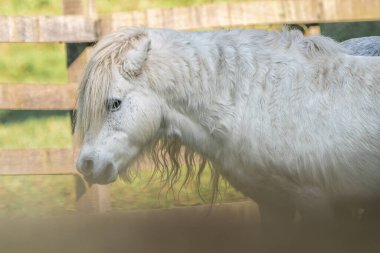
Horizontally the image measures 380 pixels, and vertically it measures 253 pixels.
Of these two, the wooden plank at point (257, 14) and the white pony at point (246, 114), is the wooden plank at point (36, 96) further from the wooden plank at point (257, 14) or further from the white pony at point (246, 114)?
the white pony at point (246, 114)

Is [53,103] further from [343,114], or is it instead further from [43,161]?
[343,114]

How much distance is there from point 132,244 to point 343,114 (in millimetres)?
1698

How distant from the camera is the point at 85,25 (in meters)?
5.39

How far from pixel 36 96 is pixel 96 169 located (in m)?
2.00

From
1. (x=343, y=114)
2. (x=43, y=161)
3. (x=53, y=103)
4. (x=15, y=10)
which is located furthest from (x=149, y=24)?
Result: (x=15, y=10)

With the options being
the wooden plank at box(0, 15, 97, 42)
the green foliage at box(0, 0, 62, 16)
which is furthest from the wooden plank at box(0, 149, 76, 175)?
the green foliage at box(0, 0, 62, 16)

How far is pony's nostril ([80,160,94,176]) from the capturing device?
11.7 ft

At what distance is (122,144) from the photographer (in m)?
3.60

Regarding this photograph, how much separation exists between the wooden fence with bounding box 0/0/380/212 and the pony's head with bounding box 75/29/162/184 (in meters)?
1.62

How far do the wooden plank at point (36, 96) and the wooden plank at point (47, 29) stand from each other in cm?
32

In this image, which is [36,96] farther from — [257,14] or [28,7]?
[28,7]

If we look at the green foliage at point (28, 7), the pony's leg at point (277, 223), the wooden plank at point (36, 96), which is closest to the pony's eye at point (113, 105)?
the pony's leg at point (277, 223)

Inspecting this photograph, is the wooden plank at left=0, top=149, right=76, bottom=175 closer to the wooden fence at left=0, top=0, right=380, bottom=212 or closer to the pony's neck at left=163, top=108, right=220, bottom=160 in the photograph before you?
the wooden fence at left=0, top=0, right=380, bottom=212

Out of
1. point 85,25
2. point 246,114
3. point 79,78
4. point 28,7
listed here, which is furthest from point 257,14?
point 28,7
